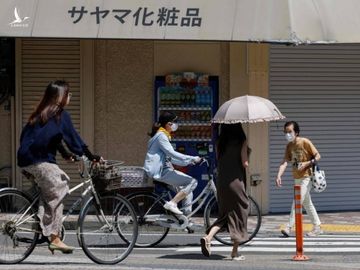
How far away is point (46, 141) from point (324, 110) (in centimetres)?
823

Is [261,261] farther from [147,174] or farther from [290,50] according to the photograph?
[290,50]

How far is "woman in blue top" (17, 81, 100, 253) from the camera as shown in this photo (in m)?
9.26

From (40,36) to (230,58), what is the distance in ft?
11.7

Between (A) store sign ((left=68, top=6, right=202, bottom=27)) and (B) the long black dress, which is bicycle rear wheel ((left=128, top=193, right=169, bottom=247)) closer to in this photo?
(B) the long black dress

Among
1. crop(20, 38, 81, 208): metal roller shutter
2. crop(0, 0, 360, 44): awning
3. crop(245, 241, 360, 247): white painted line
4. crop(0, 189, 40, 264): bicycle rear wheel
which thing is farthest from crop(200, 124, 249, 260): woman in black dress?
crop(20, 38, 81, 208): metal roller shutter

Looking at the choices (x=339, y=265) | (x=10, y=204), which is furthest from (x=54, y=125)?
(x=339, y=265)

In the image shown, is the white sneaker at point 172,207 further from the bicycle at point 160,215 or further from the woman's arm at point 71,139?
the woman's arm at point 71,139

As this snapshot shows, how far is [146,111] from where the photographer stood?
52.3 feet

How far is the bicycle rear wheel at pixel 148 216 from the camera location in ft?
37.2

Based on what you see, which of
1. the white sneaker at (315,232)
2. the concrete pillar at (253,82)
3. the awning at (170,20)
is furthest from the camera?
the concrete pillar at (253,82)

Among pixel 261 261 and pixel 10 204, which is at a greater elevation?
pixel 10 204

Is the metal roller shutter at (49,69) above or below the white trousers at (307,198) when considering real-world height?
above

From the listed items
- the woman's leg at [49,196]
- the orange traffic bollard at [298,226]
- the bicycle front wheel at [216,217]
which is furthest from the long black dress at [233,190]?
the woman's leg at [49,196]

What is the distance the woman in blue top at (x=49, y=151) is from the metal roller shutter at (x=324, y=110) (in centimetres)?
730
